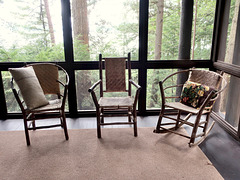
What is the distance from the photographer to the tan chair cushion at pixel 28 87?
2375 millimetres

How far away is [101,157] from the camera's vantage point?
7.25 ft

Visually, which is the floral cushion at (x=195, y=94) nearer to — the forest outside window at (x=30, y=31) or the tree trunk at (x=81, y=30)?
the tree trunk at (x=81, y=30)

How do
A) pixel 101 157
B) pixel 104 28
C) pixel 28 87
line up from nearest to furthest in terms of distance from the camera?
1. pixel 101 157
2. pixel 28 87
3. pixel 104 28

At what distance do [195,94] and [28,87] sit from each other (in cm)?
198

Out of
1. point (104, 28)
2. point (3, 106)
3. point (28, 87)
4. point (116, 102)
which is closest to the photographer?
point (28, 87)

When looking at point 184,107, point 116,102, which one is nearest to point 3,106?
point 116,102

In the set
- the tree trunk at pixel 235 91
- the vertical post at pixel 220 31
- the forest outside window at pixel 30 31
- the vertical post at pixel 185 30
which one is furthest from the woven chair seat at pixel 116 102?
the vertical post at pixel 220 31

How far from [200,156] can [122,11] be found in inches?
85.9

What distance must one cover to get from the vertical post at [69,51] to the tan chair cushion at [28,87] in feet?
2.24

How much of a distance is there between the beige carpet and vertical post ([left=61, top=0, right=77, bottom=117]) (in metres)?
0.56

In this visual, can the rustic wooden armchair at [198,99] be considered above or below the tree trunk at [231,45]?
below

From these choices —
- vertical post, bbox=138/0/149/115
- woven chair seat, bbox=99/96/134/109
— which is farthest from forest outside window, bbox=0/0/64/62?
vertical post, bbox=138/0/149/115

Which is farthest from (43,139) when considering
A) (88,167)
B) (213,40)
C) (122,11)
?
(213,40)

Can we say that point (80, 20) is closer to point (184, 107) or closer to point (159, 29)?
point (159, 29)
